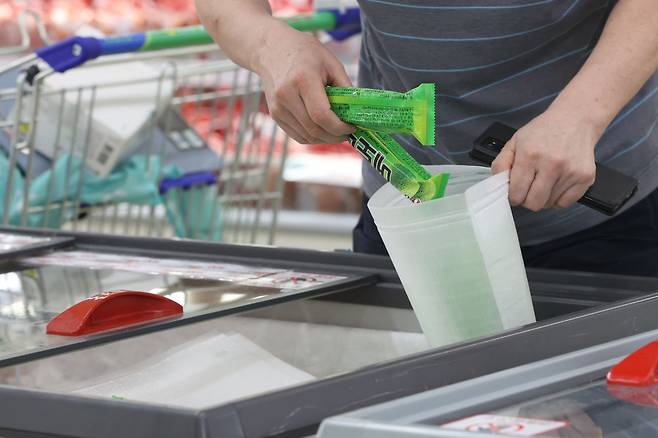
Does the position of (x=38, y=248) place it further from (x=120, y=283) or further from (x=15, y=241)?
(x=120, y=283)

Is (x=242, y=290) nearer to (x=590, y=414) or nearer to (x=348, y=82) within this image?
(x=348, y=82)

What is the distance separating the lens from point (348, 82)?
1.18m

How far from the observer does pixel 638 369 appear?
806 mm

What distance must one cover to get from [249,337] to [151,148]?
5.81 feet

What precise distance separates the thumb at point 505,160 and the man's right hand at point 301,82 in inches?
5.9

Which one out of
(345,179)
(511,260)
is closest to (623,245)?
(511,260)

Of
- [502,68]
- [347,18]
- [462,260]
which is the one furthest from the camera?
[347,18]

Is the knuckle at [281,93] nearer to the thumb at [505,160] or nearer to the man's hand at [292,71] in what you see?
the man's hand at [292,71]

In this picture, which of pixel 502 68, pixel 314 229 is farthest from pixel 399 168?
pixel 314 229

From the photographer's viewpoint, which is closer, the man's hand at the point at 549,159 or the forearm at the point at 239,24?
the man's hand at the point at 549,159

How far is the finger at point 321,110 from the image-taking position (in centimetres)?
113

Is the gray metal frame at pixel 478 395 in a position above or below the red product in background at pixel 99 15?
below

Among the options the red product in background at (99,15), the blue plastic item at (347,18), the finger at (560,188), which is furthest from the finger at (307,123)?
the red product in background at (99,15)

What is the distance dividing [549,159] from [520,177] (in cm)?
3
